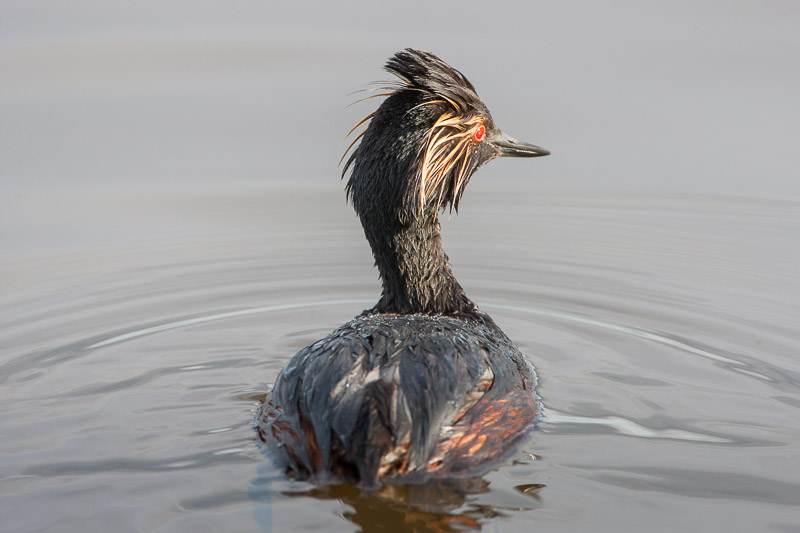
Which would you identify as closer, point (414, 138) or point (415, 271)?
point (414, 138)

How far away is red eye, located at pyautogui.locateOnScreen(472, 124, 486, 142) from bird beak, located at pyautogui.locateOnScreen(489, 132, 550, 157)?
0.12 meters

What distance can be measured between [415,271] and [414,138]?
2.82 feet

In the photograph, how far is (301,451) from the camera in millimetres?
4227

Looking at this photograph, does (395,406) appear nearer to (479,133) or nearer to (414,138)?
(414,138)

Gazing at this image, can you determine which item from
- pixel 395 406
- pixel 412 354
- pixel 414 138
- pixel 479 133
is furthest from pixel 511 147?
pixel 395 406

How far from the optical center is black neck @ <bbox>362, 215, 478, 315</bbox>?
5633 millimetres

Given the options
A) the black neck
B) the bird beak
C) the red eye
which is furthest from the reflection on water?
the red eye

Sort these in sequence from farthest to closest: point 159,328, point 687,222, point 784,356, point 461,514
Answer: point 687,222 → point 159,328 → point 784,356 → point 461,514

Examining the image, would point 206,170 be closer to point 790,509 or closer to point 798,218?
point 798,218

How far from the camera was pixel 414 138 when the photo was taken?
17.5 ft

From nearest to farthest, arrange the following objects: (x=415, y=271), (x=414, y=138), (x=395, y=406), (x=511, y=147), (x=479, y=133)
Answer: (x=395, y=406)
(x=414, y=138)
(x=415, y=271)
(x=479, y=133)
(x=511, y=147)

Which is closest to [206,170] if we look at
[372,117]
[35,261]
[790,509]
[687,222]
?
[35,261]

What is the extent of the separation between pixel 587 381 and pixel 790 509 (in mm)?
1562

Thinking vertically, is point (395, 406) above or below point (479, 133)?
below
